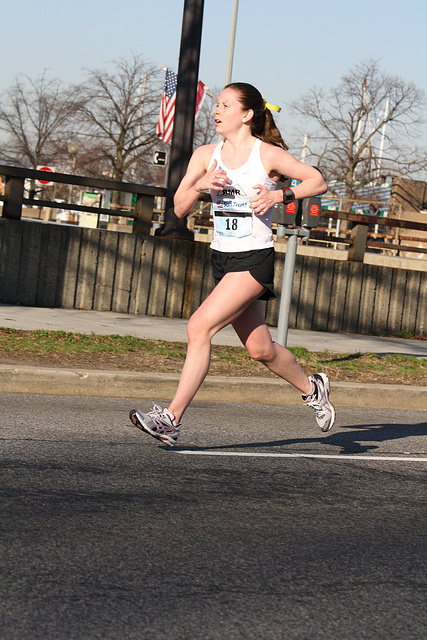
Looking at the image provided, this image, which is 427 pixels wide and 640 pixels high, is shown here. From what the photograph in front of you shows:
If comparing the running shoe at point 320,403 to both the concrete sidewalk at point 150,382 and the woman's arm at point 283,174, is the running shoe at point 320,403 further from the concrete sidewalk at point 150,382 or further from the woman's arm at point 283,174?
Result: the concrete sidewalk at point 150,382

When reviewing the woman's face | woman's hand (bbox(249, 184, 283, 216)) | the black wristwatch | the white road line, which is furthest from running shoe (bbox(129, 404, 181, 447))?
the woman's face

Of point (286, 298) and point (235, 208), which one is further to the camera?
point (286, 298)

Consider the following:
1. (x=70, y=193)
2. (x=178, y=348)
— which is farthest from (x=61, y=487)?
(x=70, y=193)

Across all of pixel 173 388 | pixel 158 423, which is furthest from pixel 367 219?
pixel 158 423

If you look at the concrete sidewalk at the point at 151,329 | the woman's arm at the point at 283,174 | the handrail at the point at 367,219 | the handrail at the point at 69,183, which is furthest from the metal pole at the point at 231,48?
the woman's arm at the point at 283,174

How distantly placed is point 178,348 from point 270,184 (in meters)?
4.60

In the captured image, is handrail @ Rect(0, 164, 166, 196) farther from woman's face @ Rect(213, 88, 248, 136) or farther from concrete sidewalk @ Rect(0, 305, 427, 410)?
woman's face @ Rect(213, 88, 248, 136)

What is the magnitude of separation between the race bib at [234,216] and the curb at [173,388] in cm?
288

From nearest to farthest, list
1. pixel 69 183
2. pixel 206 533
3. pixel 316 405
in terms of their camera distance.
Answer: pixel 206 533, pixel 316 405, pixel 69 183

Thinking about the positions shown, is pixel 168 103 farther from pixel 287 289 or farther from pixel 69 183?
pixel 287 289

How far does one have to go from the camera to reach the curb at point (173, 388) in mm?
7363

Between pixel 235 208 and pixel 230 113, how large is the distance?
0.52m

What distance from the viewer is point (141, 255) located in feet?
39.9

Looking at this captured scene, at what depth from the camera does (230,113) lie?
5.02 metres
